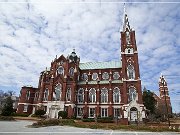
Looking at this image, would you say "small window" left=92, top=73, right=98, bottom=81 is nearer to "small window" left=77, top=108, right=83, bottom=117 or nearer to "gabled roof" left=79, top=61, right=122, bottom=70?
"gabled roof" left=79, top=61, right=122, bottom=70

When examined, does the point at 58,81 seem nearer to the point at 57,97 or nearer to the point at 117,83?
the point at 57,97

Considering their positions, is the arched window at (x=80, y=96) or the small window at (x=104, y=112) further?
the arched window at (x=80, y=96)

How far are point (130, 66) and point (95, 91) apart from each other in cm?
1219

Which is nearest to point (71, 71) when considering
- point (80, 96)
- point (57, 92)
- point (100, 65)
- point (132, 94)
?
point (57, 92)

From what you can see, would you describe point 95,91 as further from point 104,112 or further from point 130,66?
point 130,66

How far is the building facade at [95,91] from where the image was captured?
44.4 metres

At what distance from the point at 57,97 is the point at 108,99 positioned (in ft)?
47.5

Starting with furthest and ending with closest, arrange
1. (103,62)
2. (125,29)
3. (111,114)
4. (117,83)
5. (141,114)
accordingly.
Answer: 1. (103,62)
2. (125,29)
3. (117,83)
4. (111,114)
5. (141,114)

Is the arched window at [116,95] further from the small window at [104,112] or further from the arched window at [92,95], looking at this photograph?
the arched window at [92,95]

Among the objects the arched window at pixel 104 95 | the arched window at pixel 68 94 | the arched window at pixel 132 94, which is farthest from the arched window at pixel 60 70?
the arched window at pixel 132 94

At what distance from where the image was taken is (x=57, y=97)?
48.6 metres

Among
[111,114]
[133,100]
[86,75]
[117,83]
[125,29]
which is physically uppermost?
[125,29]

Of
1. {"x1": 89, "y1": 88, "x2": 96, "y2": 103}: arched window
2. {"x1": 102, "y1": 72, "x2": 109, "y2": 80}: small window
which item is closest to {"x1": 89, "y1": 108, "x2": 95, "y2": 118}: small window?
{"x1": 89, "y1": 88, "x2": 96, "y2": 103}: arched window

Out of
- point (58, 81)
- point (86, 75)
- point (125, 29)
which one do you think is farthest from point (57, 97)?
point (125, 29)
